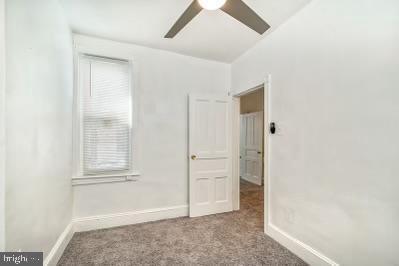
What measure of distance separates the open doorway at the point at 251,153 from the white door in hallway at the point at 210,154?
0.16 meters

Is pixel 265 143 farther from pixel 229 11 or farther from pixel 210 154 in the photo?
pixel 229 11

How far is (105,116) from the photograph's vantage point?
251 cm

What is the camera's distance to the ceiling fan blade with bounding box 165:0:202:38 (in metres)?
1.64

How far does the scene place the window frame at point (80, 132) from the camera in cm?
238

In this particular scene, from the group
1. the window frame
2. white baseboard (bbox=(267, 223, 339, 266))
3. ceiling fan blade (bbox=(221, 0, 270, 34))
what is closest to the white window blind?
the window frame

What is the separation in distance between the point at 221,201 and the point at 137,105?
2026mm

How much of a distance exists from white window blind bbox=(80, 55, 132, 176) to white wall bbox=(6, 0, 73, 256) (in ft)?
0.98

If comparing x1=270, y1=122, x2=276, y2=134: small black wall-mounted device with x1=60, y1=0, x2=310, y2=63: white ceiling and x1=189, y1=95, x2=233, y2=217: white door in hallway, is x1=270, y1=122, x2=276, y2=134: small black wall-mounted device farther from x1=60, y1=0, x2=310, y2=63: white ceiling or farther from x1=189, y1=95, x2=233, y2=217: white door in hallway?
x1=60, y1=0, x2=310, y2=63: white ceiling

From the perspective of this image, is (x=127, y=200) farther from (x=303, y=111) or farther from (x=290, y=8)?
(x=290, y=8)

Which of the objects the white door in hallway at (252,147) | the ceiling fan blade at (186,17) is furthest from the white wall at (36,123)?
the white door in hallway at (252,147)

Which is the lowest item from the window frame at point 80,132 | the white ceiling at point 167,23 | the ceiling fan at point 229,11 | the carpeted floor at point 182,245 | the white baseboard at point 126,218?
the carpeted floor at point 182,245

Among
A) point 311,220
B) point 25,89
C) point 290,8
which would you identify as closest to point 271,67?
point 290,8

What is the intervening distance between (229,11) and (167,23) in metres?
0.79

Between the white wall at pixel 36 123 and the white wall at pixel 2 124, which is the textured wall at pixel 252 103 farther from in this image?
the white wall at pixel 2 124
